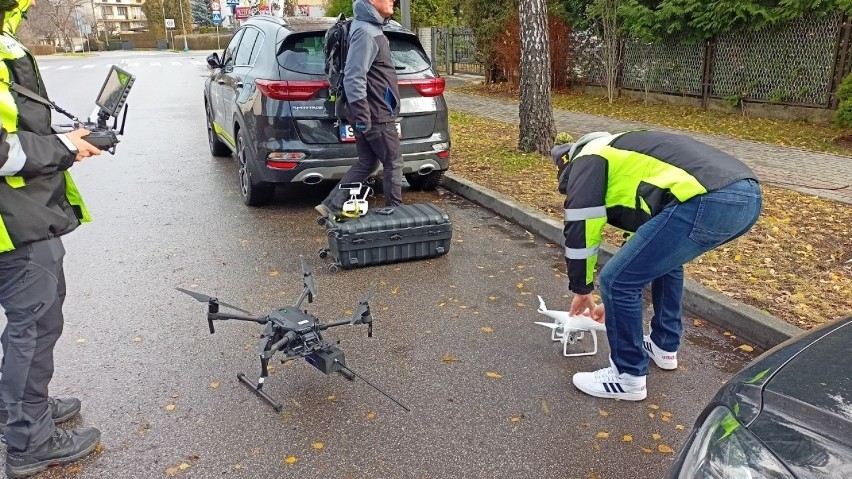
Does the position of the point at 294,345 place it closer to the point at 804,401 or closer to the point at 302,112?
the point at 804,401

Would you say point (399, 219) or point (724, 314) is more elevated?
point (399, 219)

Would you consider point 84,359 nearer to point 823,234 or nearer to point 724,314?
point 724,314

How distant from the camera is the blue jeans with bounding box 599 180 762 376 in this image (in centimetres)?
288

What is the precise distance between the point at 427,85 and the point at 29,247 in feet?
14.6

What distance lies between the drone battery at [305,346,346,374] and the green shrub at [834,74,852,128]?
29.9 ft

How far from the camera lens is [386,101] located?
5.78m

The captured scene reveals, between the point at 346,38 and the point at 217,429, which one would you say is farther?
the point at 346,38

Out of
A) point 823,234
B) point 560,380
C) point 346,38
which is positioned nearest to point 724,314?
point 560,380

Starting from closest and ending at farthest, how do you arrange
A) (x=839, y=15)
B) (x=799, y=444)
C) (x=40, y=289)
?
(x=799, y=444) → (x=40, y=289) → (x=839, y=15)

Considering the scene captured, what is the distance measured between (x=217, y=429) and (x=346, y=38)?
363 centimetres

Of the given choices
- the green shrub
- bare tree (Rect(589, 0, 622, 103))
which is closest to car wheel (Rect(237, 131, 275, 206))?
the green shrub

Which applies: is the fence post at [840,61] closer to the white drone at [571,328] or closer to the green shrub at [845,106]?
the green shrub at [845,106]

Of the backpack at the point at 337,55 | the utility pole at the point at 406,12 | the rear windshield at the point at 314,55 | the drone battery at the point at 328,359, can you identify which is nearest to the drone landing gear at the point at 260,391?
the drone battery at the point at 328,359

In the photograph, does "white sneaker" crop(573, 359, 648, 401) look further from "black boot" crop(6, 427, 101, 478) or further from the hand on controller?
the hand on controller
